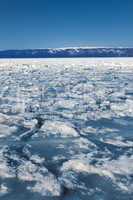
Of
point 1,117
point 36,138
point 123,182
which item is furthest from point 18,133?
point 123,182

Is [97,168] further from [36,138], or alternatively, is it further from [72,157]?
[36,138]

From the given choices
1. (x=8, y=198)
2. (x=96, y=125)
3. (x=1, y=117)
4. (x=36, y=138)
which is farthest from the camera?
(x=1, y=117)

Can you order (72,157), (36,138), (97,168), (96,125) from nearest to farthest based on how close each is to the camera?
(97,168), (72,157), (36,138), (96,125)

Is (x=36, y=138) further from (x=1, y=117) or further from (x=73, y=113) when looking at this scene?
(x=73, y=113)

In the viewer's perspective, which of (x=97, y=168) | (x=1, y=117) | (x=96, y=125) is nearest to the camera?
(x=97, y=168)

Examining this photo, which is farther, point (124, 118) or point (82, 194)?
point (124, 118)

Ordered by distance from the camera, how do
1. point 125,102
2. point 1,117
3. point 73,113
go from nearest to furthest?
point 1,117
point 73,113
point 125,102

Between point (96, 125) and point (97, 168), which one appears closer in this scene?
point (97, 168)

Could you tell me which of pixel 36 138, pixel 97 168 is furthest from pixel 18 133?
pixel 97 168
